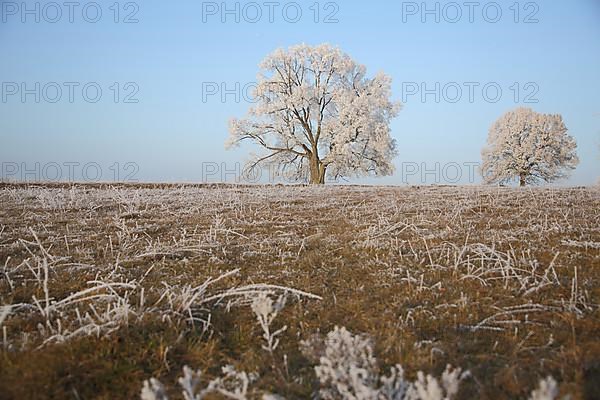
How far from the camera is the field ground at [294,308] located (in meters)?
2.10

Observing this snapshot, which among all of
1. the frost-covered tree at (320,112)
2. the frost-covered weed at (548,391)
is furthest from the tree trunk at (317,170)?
the frost-covered weed at (548,391)

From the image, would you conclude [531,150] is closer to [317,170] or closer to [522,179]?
[522,179]

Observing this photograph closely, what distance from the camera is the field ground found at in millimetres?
2102

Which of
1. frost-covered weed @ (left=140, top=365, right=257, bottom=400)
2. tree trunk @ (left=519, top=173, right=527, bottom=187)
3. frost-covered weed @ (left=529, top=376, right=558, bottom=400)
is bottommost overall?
frost-covered weed @ (left=140, top=365, right=257, bottom=400)

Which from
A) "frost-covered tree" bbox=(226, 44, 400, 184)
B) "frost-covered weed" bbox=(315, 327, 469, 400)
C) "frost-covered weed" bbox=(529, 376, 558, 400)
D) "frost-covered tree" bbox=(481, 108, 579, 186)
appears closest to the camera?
"frost-covered weed" bbox=(529, 376, 558, 400)

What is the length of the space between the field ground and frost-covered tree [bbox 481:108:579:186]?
121 ft

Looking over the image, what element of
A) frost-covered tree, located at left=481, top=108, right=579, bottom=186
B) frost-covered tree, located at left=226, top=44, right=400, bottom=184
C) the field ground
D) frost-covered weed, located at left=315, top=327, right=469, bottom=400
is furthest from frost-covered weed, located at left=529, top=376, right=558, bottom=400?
frost-covered tree, located at left=481, top=108, right=579, bottom=186

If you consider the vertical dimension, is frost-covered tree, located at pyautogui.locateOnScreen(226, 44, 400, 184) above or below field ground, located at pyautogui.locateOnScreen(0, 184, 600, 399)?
above

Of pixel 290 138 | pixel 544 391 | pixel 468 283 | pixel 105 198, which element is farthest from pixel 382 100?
pixel 544 391

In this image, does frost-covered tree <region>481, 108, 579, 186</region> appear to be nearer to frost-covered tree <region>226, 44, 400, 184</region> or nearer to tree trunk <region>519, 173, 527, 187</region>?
tree trunk <region>519, 173, 527, 187</region>

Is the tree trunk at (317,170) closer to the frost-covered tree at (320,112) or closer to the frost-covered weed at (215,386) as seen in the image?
the frost-covered tree at (320,112)

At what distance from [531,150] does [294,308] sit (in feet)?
136

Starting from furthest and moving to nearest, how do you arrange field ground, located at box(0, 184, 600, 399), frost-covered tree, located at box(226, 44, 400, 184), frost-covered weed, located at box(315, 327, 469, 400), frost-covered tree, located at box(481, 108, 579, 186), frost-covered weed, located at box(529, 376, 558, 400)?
frost-covered tree, located at box(481, 108, 579, 186) → frost-covered tree, located at box(226, 44, 400, 184) → field ground, located at box(0, 184, 600, 399) → frost-covered weed, located at box(315, 327, 469, 400) → frost-covered weed, located at box(529, 376, 558, 400)

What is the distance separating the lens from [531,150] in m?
37.3
